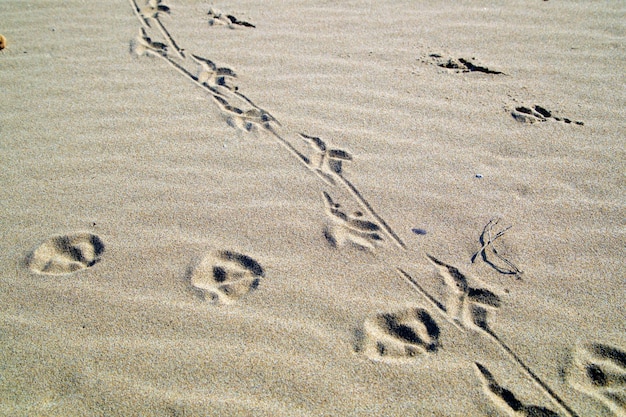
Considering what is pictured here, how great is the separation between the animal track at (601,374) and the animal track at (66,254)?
1670 mm

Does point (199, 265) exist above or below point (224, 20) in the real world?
below

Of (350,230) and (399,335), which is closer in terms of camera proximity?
(399,335)

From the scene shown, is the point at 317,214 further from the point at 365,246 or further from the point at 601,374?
the point at 601,374

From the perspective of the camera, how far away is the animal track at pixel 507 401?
1.43m

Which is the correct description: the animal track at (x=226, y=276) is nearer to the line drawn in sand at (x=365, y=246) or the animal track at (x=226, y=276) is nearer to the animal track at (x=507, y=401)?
the line drawn in sand at (x=365, y=246)

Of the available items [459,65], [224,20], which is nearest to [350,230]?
[459,65]

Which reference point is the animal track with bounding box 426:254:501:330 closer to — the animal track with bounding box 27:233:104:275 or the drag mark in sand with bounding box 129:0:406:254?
the drag mark in sand with bounding box 129:0:406:254

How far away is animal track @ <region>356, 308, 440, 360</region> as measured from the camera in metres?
1.58

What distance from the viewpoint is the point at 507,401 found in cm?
146

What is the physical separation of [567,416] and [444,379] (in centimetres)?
34

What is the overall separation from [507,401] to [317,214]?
96 centimetres

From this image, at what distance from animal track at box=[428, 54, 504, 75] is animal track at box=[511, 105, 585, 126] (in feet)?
1.17

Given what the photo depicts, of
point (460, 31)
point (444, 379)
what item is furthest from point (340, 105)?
point (444, 379)

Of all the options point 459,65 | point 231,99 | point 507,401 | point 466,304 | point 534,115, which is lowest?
point 507,401
